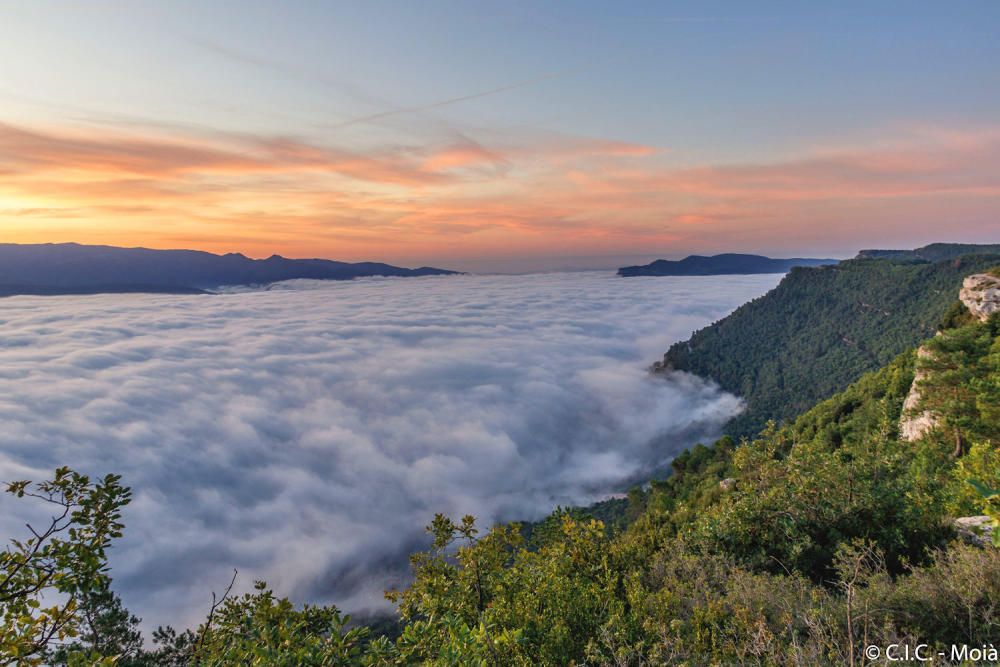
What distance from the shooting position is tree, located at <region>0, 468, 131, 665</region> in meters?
5.23

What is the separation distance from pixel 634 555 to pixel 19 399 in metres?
242

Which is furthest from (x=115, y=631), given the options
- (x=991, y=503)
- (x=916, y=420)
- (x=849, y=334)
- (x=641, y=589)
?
(x=849, y=334)

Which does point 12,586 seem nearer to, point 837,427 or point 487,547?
point 487,547

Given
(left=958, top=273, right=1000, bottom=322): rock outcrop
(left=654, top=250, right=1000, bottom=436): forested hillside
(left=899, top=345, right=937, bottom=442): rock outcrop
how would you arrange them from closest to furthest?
(left=899, top=345, right=937, bottom=442): rock outcrop → (left=958, top=273, right=1000, bottom=322): rock outcrop → (left=654, top=250, right=1000, bottom=436): forested hillside

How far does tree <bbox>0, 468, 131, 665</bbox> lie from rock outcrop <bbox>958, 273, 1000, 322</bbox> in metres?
73.2

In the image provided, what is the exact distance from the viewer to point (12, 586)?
18.4ft

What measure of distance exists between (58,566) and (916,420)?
55.9 meters

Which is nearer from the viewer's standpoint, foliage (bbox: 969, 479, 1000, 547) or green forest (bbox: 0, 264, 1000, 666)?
foliage (bbox: 969, 479, 1000, 547)

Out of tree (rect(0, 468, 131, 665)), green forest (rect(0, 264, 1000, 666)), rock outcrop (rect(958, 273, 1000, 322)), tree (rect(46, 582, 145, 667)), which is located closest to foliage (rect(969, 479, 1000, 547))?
green forest (rect(0, 264, 1000, 666))

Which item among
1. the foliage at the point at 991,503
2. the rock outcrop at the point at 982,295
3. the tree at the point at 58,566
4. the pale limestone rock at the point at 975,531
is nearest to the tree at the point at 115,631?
the tree at the point at 58,566

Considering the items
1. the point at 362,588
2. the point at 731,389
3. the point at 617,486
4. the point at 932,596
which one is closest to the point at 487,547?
the point at 932,596

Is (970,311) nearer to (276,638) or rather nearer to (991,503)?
(991,503)

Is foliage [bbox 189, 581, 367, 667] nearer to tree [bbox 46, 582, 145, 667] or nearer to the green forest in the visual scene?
the green forest

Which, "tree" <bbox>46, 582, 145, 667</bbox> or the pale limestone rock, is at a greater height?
the pale limestone rock
